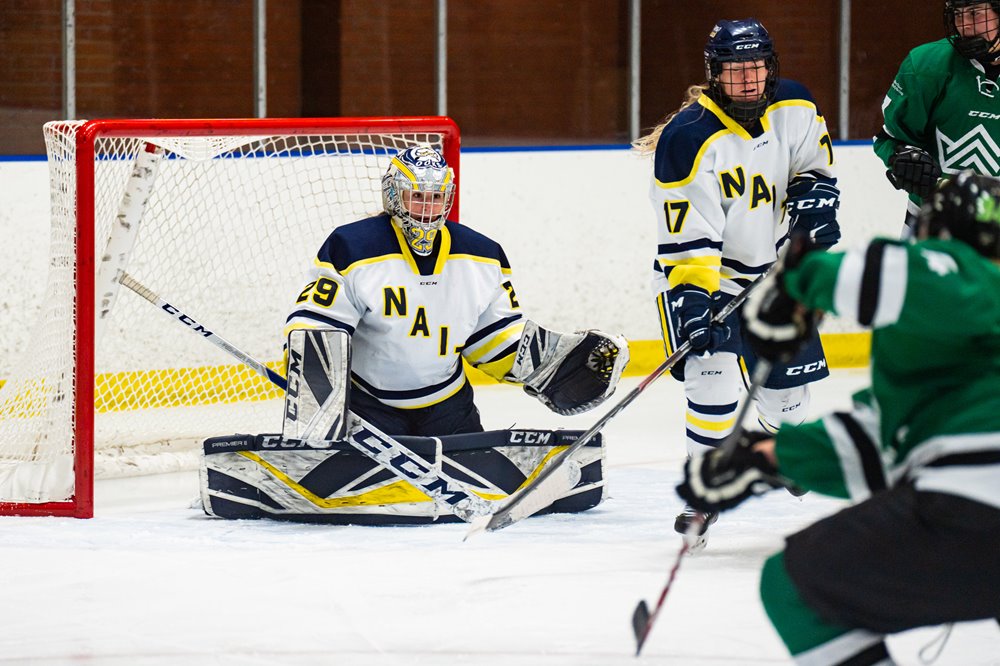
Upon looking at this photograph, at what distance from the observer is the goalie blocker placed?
3709 millimetres

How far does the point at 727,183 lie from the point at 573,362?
653mm

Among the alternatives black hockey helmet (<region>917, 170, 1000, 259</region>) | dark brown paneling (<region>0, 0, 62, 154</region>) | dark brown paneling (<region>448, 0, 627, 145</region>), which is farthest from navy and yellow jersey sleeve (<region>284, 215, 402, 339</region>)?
dark brown paneling (<region>448, 0, 627, 145</region>)

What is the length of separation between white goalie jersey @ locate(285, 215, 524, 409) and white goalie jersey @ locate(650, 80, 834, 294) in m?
0.48

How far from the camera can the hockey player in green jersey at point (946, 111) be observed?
3.61 meters

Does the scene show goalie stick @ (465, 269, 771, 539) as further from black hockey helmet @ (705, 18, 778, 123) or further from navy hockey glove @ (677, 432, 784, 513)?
navy hockey glove @ (677, 432, 784, 513)

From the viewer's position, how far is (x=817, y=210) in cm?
356

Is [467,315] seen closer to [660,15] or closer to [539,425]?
[539,425]

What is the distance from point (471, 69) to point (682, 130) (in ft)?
11.3

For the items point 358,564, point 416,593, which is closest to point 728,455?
point 416,593

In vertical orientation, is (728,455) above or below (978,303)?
below

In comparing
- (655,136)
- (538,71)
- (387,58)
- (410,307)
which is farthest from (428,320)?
(538,71)

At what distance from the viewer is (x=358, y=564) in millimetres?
3365

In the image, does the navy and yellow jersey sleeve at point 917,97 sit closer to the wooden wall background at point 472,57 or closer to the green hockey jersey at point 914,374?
the green hockey jersey at point 914,374

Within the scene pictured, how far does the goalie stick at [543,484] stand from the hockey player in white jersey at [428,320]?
0.37m
